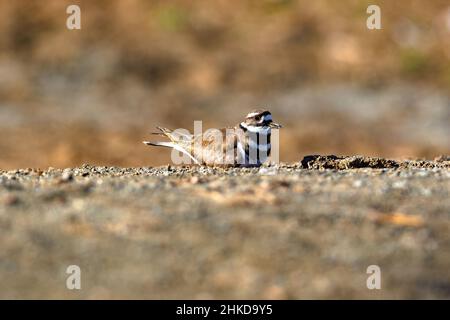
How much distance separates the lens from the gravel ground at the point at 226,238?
18.0ft

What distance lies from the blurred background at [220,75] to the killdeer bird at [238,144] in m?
6.66

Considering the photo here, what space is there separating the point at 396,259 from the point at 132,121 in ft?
43.7

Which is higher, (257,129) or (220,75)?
(220,75)

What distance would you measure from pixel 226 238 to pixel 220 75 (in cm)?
1459

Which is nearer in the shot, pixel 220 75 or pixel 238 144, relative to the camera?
pixel 238 144

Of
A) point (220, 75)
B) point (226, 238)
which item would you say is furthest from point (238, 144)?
point (220, 75)

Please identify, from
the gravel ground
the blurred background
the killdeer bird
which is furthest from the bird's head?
the blurred background

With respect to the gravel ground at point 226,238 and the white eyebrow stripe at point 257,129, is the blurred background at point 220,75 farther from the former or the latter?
the gravel ground at point 226,238

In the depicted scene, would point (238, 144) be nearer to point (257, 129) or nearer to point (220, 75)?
point (257, 129)

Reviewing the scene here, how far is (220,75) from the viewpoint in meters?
20.4

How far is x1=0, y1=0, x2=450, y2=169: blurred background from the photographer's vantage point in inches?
702

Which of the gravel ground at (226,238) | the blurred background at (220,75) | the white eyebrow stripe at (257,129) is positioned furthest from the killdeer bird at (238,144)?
the blurred background at (220,75)

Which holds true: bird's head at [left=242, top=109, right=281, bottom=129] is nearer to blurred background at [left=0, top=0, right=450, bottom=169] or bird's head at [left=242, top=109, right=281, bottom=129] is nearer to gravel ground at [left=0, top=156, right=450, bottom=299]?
gravel ground at [left=0, top=156, right=450, bottom=299]
